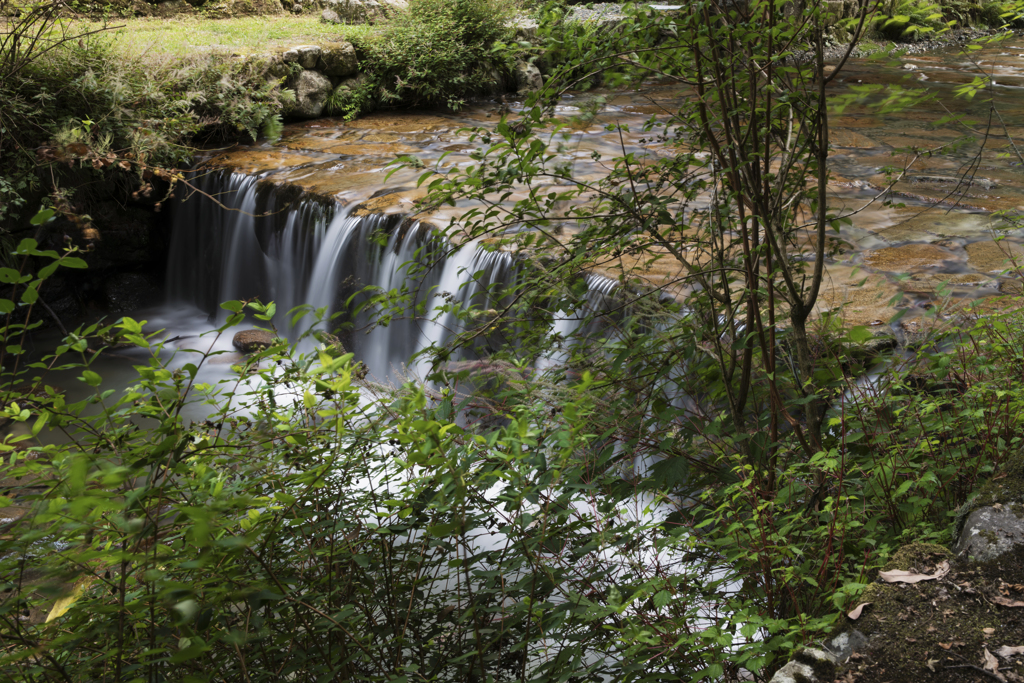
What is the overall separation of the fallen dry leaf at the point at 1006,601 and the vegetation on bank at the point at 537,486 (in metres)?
0.30

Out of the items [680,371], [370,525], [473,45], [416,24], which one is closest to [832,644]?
[370,525]

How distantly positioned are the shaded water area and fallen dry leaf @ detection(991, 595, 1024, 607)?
2190 millimetres

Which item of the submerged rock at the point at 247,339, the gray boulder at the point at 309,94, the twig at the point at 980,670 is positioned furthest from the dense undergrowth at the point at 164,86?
the twig at the point at 980,670

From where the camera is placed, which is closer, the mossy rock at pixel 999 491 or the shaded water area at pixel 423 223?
the mossy rock at pixel 999 491

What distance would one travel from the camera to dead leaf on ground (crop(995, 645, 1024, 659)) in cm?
156

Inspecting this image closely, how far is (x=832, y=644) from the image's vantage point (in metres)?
1.71

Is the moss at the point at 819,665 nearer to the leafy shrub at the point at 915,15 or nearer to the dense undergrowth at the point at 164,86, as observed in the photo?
the leafy shrub at the point at 915,15

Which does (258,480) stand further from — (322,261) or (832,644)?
(322,261)

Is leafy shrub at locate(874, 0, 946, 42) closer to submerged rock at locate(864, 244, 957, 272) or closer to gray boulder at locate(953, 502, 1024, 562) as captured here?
gray boulder at locate(953, 502, 1024, 562)

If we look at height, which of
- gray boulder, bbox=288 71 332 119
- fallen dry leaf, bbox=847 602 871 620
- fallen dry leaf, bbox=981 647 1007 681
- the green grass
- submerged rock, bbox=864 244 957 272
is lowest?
submerged rock, bbox=864 244 957 272

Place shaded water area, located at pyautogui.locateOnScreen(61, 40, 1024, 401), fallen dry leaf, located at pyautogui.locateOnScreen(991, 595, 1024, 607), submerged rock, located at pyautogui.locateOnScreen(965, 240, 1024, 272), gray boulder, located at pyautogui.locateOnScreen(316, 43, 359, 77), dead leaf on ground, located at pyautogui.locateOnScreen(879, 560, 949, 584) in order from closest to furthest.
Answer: fallen dry leaf, located at pyautogui.locateOnScreen(991, 595, 1024, 607) → dead leaf on ground, located at pyautogui.locateOnScreen(879, 560, 949, 584) → submerged rock, located at pyautogui.locateOnScreen(965, 240, 1024, 272) → shaded water area, located at pyautogui.locateOnScreen(61, 40, 1024, 401) → gray boulder, located at pyautogui.locateOnScreen(316, 43, 359, 77)

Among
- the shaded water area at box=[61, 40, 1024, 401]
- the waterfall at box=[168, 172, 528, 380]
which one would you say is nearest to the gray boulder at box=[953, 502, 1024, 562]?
the shaded water area at box=[61, 40, 1024, 401]

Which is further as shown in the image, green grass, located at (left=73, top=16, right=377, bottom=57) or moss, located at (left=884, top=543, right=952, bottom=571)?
green grass, located at (left=73, top=16, right=377, bottom=57)

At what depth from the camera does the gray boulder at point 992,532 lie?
5.99ft
